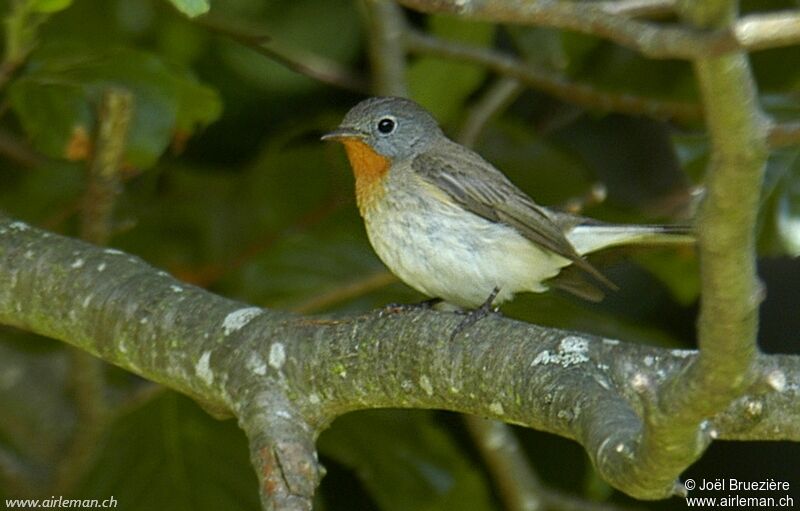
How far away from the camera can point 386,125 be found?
4.61 m

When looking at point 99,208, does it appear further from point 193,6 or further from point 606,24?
point 606,24

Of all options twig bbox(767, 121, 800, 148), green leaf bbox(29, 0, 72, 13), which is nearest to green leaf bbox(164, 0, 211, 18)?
green leaf bbox(29, 0, 72, 13)

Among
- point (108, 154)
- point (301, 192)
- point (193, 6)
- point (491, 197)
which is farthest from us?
point (301, 192)

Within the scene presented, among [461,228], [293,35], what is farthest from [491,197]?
[293,35]

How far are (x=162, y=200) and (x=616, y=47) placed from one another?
2094 millimetres

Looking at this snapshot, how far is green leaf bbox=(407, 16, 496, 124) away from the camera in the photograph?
5285 millimetres

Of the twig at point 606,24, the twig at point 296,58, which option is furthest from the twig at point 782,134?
the twig at point 296,58

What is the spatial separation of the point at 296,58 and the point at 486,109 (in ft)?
2.69

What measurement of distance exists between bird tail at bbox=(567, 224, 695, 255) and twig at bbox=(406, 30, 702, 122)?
80cm

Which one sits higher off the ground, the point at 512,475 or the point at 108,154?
the point at 108,154

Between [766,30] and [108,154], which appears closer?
[766,30]

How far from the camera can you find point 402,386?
121 inches

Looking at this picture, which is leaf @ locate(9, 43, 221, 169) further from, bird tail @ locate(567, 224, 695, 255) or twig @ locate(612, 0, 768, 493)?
twig @ locate(612, 0, 768, 493)

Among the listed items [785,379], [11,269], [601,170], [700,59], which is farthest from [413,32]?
[700,59]
